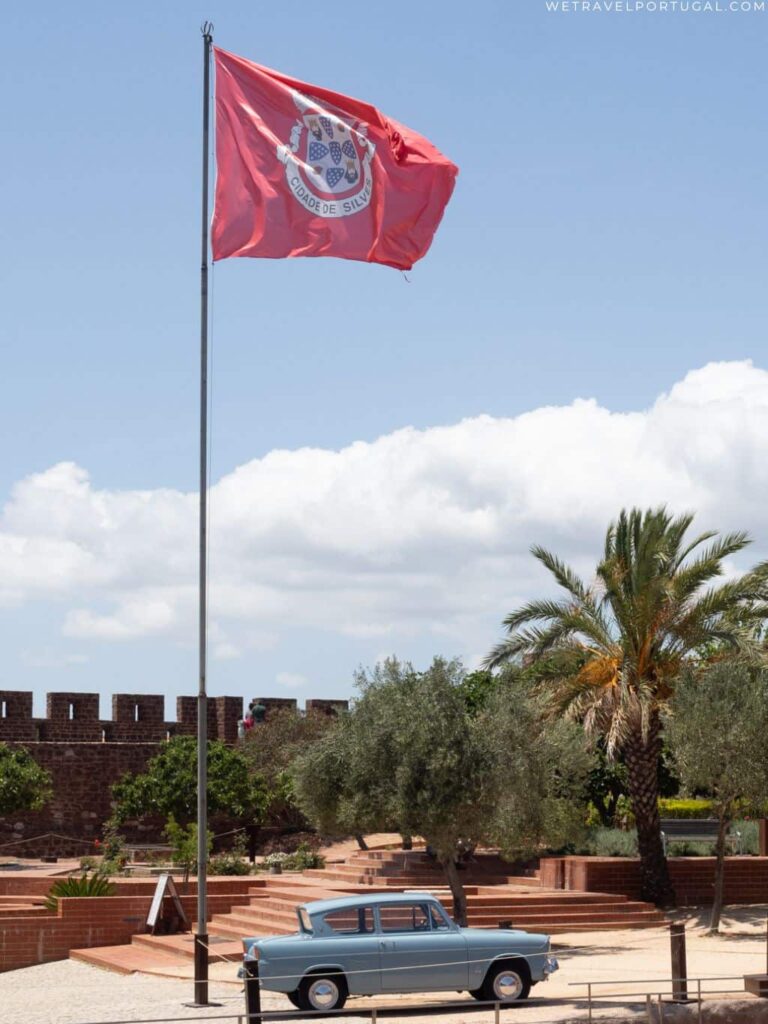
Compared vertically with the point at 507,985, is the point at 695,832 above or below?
above

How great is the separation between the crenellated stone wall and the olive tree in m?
19.8

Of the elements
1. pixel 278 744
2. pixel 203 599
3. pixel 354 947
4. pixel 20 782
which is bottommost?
pixel 354 947

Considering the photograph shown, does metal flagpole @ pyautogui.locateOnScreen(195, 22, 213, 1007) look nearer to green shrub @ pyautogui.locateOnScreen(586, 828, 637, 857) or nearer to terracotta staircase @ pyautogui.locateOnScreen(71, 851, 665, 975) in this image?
terracotta staircase @ pyautogui.locateOnScreen(71, 851, 665, 975)

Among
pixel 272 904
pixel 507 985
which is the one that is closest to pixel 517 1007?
pixel 507 985

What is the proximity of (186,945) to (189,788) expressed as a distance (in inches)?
580

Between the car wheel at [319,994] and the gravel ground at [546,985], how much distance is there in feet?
1.39

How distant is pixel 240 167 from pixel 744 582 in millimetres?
14379

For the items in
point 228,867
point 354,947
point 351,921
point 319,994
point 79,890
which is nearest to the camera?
point 319,994

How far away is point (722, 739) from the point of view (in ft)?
87.7

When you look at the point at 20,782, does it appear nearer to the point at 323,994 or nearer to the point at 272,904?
the point at 272,904

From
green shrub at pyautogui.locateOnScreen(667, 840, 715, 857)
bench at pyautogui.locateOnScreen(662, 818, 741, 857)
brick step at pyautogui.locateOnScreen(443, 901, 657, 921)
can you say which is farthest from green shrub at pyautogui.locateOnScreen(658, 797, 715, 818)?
brick step at pyautogui.locateOnScreen(443, 901, 657, 921)

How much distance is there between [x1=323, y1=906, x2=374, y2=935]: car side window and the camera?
18094 millimetres

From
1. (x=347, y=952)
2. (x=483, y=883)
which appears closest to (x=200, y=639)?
(x=347, y=952)

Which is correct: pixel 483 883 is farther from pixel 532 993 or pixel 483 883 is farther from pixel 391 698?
pixel 532 993
